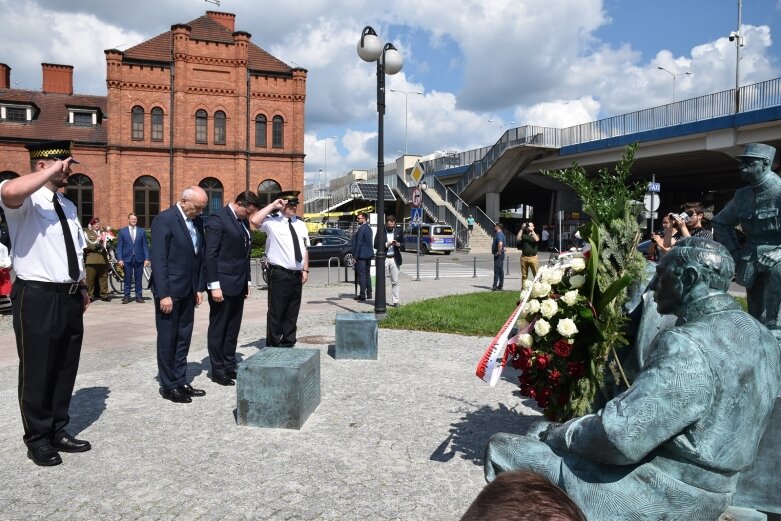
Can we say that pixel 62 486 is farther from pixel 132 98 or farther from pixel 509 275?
pixel 132 98

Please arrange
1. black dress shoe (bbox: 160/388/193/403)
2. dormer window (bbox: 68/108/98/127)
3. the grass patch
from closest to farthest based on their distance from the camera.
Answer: black dress shoe (bbox: 160/388/193/403) → the grass patch → dormer window (bbox: 68/108/98/127)

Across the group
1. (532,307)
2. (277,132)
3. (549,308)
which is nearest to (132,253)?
(532,307)

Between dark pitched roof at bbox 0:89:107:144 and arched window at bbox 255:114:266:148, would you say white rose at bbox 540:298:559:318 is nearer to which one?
Result: arched window at bbox 255:114:266:148

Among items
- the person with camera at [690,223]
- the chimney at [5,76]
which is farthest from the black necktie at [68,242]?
the chimney at [5,76]

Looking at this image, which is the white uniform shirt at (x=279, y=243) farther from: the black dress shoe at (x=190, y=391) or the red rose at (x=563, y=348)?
the red rose at (x=563, y=348)

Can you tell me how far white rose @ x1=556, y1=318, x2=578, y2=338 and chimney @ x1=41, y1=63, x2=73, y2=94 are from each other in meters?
46.5

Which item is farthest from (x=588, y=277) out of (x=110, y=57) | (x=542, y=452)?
(x=110, y=57)

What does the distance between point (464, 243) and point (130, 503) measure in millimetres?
36758

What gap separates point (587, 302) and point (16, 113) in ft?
142

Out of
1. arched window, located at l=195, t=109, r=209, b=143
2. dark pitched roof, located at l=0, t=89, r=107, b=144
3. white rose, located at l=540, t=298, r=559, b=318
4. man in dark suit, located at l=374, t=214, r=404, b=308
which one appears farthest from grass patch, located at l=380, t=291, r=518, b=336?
dark pitched roof, located at l=0, t=89, r=107, b=144

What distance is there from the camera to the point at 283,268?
7.42 m

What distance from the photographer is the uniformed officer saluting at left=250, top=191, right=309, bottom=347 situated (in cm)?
740

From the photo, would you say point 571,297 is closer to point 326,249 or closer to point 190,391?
point 190,391

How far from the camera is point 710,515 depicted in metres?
2.16
